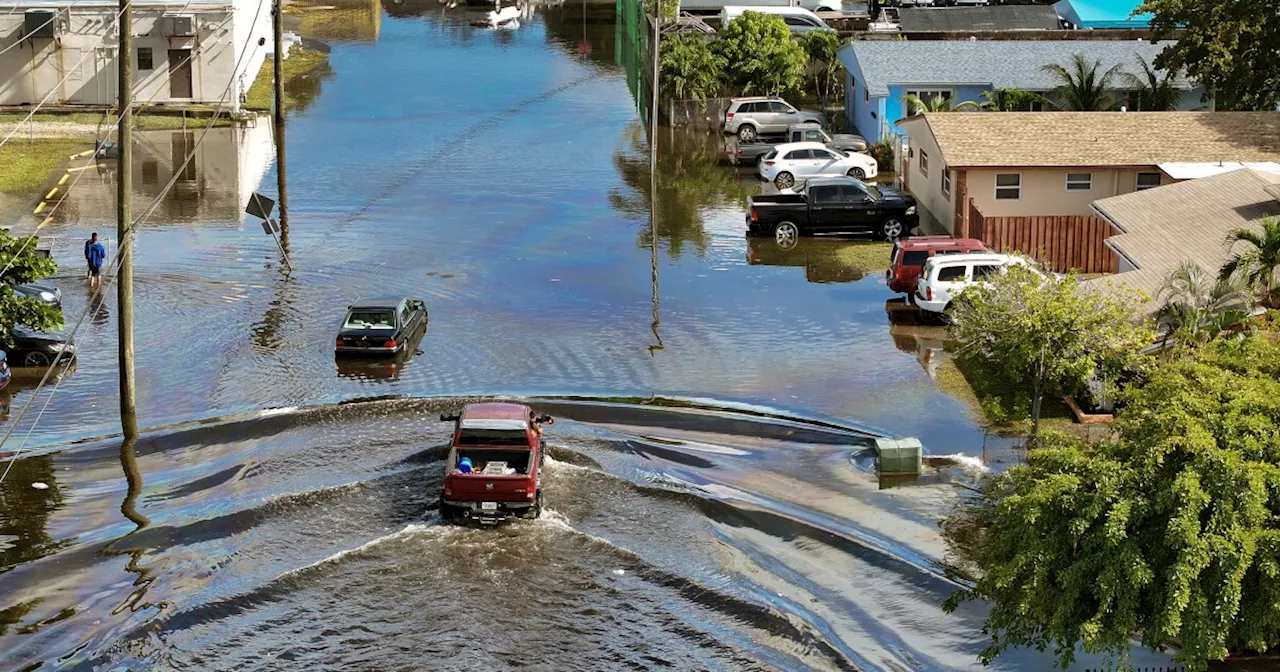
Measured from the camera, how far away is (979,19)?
3007 inches

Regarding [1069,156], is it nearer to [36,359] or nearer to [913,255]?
[913,255]

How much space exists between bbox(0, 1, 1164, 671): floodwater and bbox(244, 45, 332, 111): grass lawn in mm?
14333

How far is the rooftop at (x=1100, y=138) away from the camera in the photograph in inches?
1875

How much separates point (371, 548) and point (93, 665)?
17.8ft

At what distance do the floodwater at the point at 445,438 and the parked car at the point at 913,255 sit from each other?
0.82m

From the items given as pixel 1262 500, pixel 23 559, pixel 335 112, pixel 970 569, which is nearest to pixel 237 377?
pixel 23 559

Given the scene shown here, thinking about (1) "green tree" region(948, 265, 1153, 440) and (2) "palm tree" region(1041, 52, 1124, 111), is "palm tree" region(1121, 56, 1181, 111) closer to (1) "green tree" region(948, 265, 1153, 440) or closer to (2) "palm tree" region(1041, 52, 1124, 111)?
(2) "palm tree" region(1041, 52, 1124, 111)

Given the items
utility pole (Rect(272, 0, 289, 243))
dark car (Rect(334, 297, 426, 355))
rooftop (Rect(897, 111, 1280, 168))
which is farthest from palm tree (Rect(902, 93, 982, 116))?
dark car (Rect(334, 297, 426, 355))

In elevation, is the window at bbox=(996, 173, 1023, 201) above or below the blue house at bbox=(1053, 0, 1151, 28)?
below

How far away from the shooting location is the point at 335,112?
7069 cm

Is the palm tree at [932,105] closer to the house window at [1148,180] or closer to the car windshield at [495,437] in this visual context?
the house window at [1148,180]

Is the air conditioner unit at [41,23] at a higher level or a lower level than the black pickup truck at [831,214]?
higher

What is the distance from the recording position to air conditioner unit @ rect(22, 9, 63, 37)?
65375 millimetres

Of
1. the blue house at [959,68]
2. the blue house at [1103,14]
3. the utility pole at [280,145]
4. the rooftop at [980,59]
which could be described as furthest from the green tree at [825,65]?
the utility pole at [280,145]
